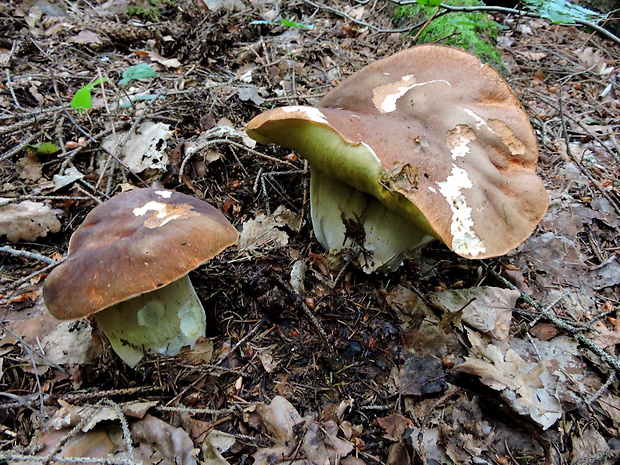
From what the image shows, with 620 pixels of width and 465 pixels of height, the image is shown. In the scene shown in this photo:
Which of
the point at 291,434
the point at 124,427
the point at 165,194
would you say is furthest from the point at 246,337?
the point at 165,194

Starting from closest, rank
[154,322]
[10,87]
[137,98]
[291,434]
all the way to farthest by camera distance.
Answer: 1. [291,434]
2. [154,322]
3. [137,98]
4. [10,87]

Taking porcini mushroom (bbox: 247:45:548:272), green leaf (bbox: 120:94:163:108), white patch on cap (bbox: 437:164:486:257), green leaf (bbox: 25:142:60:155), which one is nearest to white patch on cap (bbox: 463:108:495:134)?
porcini mushroom (bbox: 247:45:548:272)

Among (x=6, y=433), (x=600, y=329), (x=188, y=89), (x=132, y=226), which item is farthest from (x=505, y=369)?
(x=188, y=89)

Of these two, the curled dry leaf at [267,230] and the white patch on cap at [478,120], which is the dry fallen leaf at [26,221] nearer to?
the curled dry leaf at [267,230]

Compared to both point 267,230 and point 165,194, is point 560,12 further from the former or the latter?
point 165,194

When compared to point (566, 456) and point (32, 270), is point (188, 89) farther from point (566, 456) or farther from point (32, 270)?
point (566, 456)

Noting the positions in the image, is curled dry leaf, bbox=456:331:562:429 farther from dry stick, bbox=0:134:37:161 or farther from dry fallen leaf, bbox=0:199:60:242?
dry stick, bbox=0:134:37:161
